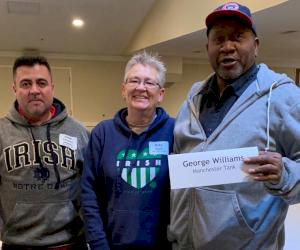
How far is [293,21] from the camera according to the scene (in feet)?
12.5

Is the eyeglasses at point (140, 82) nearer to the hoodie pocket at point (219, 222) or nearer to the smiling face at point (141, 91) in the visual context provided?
the smiling face at point (141, 91)

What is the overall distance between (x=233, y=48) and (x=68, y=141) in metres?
0.87

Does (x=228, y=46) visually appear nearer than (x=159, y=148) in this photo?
Yes

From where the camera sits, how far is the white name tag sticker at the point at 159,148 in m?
1.46

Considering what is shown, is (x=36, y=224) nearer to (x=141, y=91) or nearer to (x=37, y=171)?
(x=37, y=171)

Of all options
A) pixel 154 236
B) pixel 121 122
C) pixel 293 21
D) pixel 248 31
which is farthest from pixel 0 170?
pixel 293 21

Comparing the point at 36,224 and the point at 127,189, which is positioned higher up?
the point at 127,189

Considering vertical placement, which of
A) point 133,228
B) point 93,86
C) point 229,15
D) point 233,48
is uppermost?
point 93,86

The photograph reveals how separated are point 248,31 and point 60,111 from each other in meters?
0.96

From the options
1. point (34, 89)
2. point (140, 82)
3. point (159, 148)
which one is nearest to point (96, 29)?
point (34, 89)

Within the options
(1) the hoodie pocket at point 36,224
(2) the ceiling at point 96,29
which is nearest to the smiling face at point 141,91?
(1) the hoodie pocket at point 36,224

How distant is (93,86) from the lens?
26.9 ft

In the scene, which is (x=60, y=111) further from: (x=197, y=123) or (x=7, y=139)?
(x=197, y=123)

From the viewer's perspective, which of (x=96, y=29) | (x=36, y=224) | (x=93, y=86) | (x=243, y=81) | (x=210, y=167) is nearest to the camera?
(x=210, y=167)
